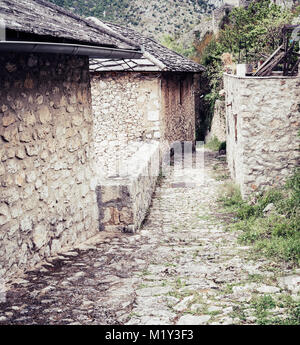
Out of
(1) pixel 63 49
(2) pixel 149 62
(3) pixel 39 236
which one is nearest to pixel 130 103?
(2) pixel 149 62

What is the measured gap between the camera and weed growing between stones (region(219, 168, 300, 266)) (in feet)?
16.6

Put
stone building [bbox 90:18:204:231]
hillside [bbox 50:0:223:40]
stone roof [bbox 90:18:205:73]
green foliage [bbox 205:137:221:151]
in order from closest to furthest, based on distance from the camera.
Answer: stone roof [bbox 90:18:205:73] → stone building [bbox 90:18:204:231] → green foliage [bbox 205:137:221:151] → hillside [bbox 50:0:223:40]

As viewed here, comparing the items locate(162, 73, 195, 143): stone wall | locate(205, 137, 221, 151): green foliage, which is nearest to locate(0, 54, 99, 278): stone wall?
locate(162, 73, 195, 143): stone wall

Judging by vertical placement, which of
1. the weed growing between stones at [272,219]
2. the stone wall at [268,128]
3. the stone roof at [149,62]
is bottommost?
the weed growing between stones at [272,219]

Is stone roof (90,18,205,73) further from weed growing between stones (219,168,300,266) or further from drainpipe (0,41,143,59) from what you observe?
drainpipe (0,41,143,59)

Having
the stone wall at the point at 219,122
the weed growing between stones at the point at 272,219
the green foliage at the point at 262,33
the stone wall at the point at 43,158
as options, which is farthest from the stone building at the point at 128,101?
the stone wall at the point at 43,158

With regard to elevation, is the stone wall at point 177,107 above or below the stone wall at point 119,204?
above

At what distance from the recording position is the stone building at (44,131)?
3951 millimetres

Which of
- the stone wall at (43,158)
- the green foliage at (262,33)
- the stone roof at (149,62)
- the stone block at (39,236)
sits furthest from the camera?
the green foliage at (262,33)

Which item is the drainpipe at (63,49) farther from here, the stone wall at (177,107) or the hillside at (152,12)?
the hillside at (152,12)

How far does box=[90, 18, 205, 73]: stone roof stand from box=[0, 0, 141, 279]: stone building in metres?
5.22

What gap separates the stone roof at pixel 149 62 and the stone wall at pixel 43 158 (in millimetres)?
5249
